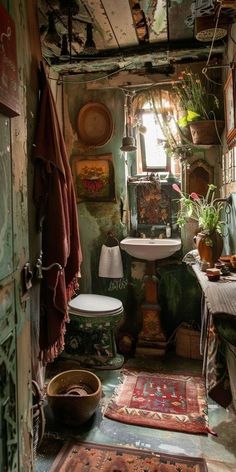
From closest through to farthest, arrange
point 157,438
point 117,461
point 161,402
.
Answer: point 117,461, point 157,438, point 161,402

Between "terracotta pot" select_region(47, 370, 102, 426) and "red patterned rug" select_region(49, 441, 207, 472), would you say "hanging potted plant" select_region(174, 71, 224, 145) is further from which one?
"red patterned rug" select_region(49, 441, 207, 472)

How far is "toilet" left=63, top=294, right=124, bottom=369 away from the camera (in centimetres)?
258

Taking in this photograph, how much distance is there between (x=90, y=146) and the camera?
10.2 ft

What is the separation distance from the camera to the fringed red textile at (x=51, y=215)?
143 cm

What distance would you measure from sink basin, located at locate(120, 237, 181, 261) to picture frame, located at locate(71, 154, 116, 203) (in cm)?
51

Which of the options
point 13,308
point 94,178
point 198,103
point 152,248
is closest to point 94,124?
point 94,178

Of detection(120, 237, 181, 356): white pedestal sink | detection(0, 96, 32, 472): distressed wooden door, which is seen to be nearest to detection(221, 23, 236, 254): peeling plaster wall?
detection(120, 237, 181, 356): white pedestal sink

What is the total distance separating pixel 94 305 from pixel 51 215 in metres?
1.32

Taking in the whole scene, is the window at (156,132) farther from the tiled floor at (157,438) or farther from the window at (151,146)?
the tiled floor at (157,438)

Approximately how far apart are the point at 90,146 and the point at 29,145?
1803 millimetres

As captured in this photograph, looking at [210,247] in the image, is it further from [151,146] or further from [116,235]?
[151,146]

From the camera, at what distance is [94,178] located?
3107mm

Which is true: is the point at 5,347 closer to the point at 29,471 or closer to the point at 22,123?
the point at 29,471

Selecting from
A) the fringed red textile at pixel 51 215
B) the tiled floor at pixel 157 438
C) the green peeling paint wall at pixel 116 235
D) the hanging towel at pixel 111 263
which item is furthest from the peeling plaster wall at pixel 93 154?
the fringed red textile at pixel 51 215
